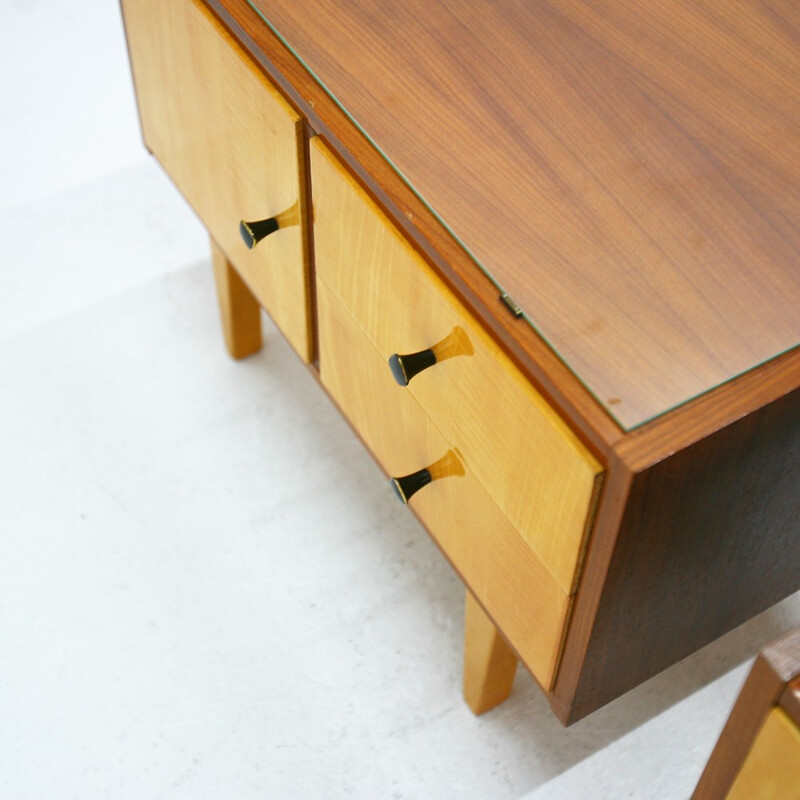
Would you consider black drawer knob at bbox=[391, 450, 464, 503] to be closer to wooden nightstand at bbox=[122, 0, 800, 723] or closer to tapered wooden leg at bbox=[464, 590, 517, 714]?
wooden nightstand at bbox=[122, 0, 800, 723]

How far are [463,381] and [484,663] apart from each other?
0.30 m

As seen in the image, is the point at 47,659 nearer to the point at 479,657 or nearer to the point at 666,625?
the point at 479,657

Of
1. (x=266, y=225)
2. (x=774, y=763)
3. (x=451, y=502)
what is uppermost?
(x=266, y=225)

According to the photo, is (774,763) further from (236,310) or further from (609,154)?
(236,310)

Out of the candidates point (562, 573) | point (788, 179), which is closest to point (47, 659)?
point (562, 573)

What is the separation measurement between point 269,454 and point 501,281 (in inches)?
21.5

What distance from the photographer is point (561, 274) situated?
596 mm

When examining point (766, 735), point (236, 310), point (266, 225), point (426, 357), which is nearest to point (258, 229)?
point (266, 225)

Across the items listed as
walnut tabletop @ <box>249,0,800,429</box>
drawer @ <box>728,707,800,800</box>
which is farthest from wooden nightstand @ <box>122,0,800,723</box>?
drawer @ <box>728,707,800,800</box>

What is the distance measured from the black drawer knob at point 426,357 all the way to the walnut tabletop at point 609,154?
6 centimetres

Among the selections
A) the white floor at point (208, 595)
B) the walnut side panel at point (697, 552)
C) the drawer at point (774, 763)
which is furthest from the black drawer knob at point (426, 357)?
the white floor at point (208, 595)

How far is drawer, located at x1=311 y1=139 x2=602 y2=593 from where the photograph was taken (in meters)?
0.59

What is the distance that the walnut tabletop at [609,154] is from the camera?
0.57 meters

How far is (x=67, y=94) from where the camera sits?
4.67 feet
